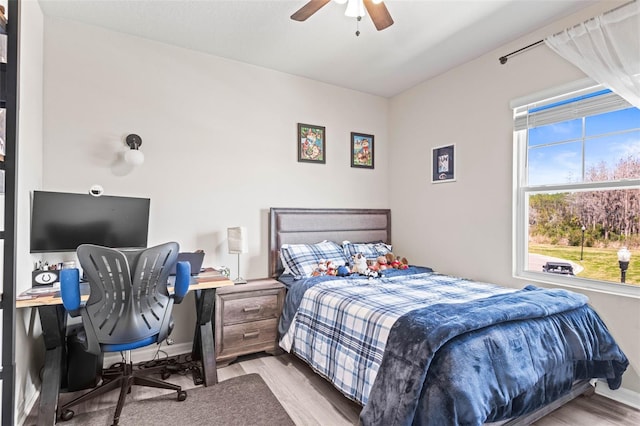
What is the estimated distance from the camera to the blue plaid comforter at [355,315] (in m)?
1.99

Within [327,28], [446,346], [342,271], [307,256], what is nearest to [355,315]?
[446,346]

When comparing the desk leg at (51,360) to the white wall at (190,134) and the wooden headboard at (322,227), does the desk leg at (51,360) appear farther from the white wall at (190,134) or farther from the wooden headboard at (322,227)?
the wooden headboard at (322,227)

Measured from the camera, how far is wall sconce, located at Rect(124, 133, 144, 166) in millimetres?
2770

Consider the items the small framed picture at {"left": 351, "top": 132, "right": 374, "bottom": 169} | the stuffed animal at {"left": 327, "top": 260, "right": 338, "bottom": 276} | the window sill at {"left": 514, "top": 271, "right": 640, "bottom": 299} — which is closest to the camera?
the window sill at {"left": 514, "top": 271, "right": 640, "bottom": 299}

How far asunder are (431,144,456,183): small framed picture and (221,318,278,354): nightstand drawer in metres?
2.25

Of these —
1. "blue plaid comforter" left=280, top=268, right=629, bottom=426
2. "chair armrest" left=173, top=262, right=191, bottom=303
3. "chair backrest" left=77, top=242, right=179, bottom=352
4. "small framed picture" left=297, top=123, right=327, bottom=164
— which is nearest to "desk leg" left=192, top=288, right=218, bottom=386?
"chair armrest" left=173, top=262, right=191, bottom=303

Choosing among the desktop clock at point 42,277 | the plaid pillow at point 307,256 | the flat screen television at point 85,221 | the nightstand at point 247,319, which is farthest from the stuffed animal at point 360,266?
the desktop clock at point 42,277

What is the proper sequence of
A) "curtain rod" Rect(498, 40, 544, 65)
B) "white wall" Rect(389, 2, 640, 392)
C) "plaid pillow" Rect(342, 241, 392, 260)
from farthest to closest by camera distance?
"plaid pillow" Rect(342, 241, 392, 260)
"curtain rod" Rect(498, 40, 544, 65)
"white wall" Rect(389, 2, 640, 392)

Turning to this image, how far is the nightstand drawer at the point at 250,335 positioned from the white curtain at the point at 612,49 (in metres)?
3.10

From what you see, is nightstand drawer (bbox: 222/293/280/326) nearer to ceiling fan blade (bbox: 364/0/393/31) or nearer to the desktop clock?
the desktop clock

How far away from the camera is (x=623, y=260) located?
95.7 inches

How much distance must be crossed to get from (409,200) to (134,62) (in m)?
3.13

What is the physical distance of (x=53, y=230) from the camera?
2340mm

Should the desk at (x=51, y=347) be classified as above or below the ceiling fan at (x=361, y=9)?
below
